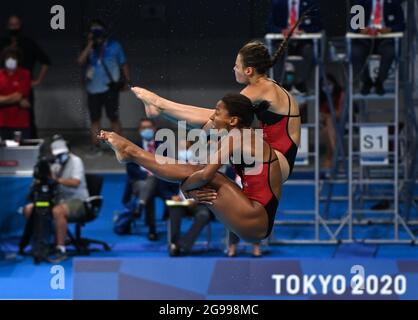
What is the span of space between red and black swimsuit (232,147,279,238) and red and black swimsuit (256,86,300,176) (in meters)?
0.16

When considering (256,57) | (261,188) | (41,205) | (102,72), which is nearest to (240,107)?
(256,57)

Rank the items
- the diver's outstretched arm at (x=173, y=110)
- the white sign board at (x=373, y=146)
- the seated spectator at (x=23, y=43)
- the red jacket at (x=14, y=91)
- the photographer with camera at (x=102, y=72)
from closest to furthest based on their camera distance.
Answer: the diver's outstretched arm at (x=173, y=110)
the photographer with camera at (x=102, y=72)
the white sign board at (x=373, y=146)
the red jacket at (x=14, y=91)
the seated spectator at (x=23, y=43)

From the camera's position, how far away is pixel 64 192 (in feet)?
38.6

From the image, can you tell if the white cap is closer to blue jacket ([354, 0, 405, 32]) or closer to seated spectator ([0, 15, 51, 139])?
seated spectator ([0, 15, 51, 139])

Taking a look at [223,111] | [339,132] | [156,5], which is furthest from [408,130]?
[223,111]

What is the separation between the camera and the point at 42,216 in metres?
11.4

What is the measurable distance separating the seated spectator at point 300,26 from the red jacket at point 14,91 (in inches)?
116

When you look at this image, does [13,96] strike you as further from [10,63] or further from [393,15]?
[393,15]

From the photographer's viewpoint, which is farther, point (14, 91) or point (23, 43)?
point (23, 43)

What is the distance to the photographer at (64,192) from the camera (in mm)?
11477

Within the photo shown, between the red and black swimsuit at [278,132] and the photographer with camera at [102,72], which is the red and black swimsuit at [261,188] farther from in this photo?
the photographer with camera at [102,72]

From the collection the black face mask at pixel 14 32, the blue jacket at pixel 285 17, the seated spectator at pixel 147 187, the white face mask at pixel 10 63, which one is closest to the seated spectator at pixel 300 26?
the blue jacket at pixel 285 17

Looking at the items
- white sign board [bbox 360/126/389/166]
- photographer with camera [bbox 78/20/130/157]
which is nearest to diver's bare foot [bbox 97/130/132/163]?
photographer with camera [bbox 78/20/130/157]

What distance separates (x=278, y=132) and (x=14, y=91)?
550cm
